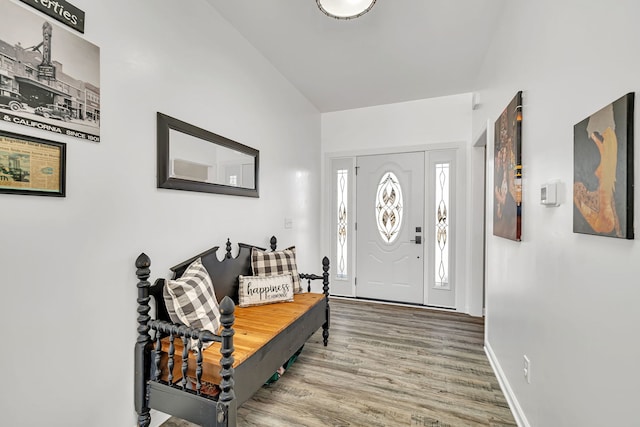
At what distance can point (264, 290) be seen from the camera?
2391mm

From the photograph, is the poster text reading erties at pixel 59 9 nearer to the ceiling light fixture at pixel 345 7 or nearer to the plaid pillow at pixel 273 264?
the ceiling light fixture at pixel 345 7

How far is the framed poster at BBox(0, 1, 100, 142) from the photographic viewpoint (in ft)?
3.75

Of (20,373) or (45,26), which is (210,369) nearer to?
(20,373)

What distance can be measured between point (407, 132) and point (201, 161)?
2.88 meters

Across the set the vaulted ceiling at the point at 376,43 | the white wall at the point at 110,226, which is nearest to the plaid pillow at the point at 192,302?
the white wall at the point at 110,226

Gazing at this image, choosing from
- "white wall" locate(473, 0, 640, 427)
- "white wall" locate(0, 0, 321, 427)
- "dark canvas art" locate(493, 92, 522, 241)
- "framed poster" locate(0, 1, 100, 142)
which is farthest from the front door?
"framed poster" locate(0, 1, 100, 142)

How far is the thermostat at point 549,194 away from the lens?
128 centimetres

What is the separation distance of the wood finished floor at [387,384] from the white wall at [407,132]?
122cm

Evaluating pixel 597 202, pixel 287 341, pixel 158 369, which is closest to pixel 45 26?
pixel 158 369

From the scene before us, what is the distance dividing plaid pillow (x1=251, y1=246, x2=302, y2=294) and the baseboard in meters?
1.70

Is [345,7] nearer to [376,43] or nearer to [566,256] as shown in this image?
[376,43]

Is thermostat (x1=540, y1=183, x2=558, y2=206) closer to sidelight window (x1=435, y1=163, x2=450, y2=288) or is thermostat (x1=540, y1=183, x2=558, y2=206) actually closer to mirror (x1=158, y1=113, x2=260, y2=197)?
mirror (x1=158, y1=113, x2=260, y2=197)

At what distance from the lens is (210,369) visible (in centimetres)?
147

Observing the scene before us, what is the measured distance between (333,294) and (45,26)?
13.2 feet
